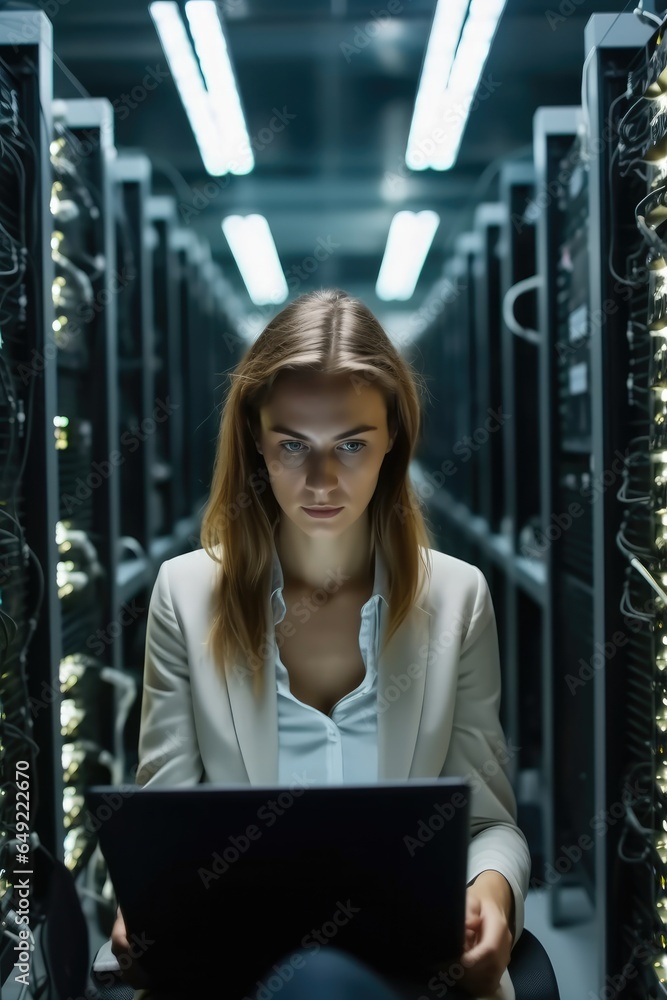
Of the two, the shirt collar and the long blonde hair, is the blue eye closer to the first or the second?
the long blonde hair

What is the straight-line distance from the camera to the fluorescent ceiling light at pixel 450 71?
2363 millimetres

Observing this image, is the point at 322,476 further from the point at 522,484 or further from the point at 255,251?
the point at 255,251

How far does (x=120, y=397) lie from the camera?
10.4ft

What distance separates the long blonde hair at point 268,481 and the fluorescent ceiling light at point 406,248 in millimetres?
3676

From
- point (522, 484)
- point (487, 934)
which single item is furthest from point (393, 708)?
point (522, 484)

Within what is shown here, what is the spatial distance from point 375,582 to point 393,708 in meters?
0.21

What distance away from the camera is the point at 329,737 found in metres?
1.38

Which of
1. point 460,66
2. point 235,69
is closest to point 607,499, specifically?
point 460,66

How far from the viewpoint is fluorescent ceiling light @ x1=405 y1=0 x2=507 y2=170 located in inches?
93.0

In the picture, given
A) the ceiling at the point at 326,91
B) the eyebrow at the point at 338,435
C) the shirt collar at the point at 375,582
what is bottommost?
the shirt collar at the point at 375,582

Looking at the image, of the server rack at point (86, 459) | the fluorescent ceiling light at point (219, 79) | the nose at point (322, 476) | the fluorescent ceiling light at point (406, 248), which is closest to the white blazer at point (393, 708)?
the nose at point (322, 476)

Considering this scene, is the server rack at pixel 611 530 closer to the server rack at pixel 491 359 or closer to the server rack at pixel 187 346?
the server rack at pixel 491 359

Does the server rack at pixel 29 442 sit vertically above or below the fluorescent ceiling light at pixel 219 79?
below

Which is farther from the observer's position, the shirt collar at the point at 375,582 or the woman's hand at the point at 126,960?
the shirt collar at the point at 375,582
